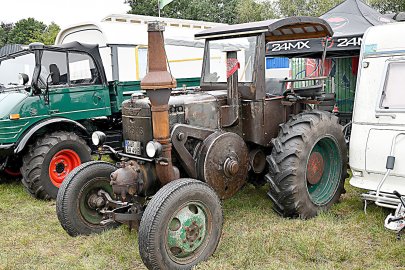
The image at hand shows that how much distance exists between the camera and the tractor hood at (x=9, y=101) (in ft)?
20.2

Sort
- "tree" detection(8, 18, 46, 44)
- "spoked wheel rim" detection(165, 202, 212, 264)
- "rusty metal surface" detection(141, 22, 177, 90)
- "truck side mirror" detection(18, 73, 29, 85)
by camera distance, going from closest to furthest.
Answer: "spoked wheel rim" detection(165, 202, 212, 264), "rusty metal surface" detection(141, 22, 177, 90), "truck side mirror" detection(18, 73, 29, 85), "tree" detection(8, 18, 46, 44)

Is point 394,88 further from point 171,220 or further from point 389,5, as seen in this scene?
point 389,5

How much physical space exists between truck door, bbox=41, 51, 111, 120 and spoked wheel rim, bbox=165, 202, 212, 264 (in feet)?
12.3

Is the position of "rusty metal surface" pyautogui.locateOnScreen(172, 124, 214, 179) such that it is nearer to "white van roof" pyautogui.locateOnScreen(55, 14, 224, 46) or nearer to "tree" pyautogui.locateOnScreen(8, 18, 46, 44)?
"white van roof" pyautogui.locateOnScreen(55, 14, 224, 46)

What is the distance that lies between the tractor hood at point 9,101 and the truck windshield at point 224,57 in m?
2.84

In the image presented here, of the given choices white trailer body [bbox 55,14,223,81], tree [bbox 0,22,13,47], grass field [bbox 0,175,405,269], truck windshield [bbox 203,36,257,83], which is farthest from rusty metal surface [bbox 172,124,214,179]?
tree [bbox 0,22,13,47]

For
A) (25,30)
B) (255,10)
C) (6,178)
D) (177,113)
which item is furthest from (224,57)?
(25,30)

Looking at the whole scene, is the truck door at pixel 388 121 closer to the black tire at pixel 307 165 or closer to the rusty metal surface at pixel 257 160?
the black tire at pixel 307 165

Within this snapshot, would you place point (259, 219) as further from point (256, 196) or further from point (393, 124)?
point (393, 124)

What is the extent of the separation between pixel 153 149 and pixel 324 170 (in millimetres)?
2331

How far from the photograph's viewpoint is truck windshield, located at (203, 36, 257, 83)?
4777 mm

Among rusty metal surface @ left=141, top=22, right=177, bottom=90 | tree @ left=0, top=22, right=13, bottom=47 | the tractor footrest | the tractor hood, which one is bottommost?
the tractor footrest

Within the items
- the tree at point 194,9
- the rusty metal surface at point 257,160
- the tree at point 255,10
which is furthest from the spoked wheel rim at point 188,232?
the tree at point 194,9

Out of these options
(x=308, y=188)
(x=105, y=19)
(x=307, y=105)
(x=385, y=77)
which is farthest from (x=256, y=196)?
(x=105, y=19)
